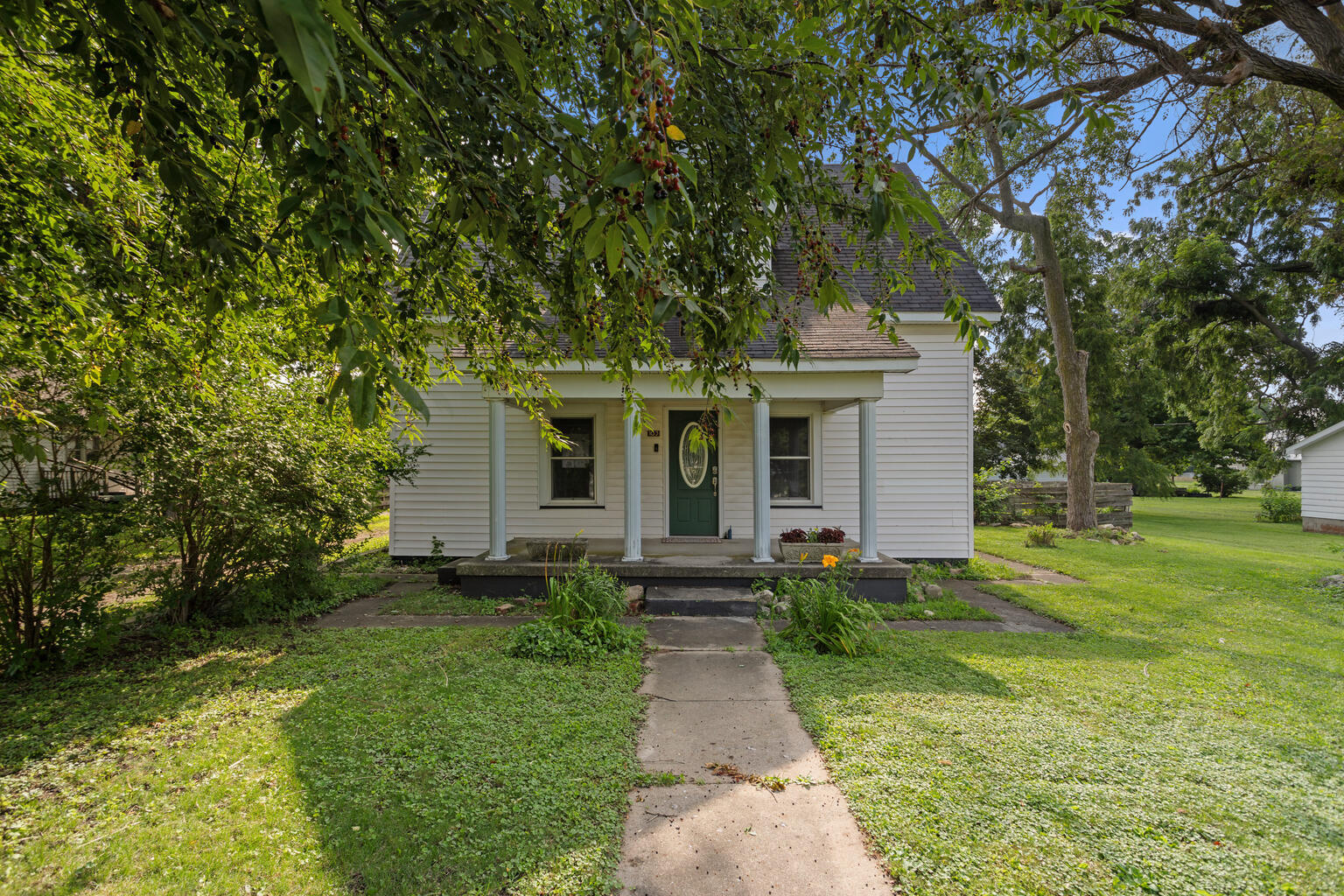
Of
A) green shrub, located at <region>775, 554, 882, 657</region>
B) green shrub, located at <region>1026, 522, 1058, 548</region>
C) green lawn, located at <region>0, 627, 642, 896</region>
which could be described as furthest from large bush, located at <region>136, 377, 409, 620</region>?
green shrub, located at <region>1026, 522, 1058, 548</region>

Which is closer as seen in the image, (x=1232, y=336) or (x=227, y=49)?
(x=227, y=49)

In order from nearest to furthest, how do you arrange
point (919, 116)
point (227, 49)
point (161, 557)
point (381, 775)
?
1. point (227, 49)
2. point (919, 116)
3. point (381, 775)
4. point (161, 557)

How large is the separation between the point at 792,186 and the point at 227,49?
1.79 metres

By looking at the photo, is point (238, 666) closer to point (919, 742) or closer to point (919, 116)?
point (919, 742)

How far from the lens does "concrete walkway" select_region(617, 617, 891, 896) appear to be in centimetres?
244

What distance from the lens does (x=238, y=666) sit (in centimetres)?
492

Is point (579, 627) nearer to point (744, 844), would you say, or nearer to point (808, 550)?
point (744, 844)

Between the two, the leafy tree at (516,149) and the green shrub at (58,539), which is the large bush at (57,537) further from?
the leafy tree at (516,149)

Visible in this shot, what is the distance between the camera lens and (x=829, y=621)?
17.8 ft

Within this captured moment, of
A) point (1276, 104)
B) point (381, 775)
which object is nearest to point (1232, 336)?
point (1276, 104)

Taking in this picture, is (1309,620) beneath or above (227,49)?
beneath

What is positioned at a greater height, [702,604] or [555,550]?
[555,550]

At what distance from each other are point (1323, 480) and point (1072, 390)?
9.38m

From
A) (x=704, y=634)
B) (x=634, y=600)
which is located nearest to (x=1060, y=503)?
(x=704, y=634)
